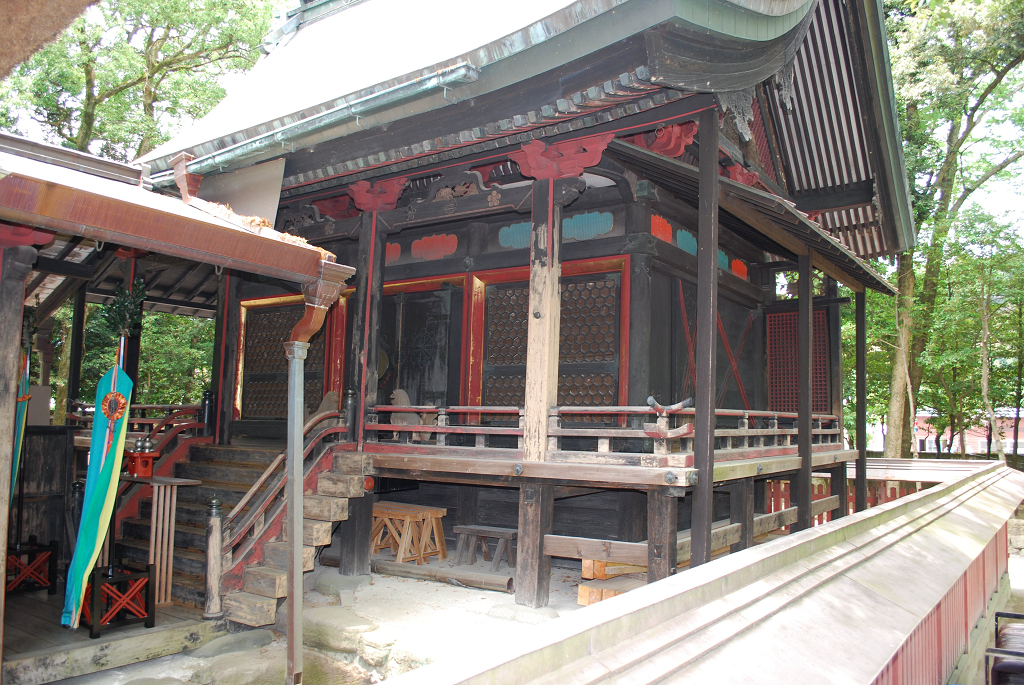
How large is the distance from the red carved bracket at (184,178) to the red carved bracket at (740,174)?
6532 mm

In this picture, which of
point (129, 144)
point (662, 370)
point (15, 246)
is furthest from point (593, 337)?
point (129, 144)

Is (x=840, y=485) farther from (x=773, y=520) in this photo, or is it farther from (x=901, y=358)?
(x=901, y=358)

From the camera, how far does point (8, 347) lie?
15.8 feet

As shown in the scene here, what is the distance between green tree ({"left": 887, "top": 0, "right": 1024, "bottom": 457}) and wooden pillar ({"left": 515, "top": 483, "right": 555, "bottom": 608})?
17.4 metres

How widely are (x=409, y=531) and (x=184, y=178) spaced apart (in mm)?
5083

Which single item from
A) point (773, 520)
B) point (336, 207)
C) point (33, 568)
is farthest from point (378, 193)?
point (773, 520)

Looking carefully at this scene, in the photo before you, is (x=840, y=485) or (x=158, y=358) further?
(x=158, y=358)

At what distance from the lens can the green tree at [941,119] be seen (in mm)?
19938

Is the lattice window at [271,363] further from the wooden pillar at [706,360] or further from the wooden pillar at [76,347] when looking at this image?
the wooden pillar at [706,360]

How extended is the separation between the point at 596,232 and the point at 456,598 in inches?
190

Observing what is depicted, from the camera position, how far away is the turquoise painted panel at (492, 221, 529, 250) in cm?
970

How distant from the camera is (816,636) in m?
2.40

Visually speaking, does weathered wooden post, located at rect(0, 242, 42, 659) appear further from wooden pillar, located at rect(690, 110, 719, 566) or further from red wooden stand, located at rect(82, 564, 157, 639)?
wooden pillar, located at rect(690, 110, 719, 566)

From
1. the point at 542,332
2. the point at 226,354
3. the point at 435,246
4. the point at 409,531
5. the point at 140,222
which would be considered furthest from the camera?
the point at 226,354
